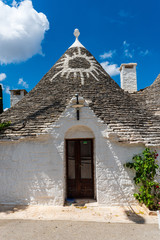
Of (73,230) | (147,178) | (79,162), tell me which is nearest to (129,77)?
(79,162)

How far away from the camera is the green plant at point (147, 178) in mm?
4781

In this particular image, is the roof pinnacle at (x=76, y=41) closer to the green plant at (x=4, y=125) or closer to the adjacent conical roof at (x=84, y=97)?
the adjacent conical roof at (x=84, y=97)

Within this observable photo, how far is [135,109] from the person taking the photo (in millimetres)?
6523

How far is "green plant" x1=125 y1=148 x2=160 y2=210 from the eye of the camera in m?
4.78

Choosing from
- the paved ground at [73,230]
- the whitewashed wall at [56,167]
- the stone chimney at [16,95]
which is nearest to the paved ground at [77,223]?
the paved ground at [73,230]

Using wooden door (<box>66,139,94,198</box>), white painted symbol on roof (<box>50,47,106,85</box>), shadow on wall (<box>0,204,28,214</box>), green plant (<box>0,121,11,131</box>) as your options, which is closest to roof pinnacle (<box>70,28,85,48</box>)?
white painted symbol on roof (<box>50,47,106,85</box>)

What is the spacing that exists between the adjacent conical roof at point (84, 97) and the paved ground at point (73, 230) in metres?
2.42

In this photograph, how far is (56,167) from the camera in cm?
533

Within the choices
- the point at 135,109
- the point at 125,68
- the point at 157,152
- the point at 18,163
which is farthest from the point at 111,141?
the point at 125,68

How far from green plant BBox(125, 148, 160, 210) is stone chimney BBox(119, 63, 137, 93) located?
18.5 ft

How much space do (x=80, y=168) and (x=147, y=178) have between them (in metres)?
2.24

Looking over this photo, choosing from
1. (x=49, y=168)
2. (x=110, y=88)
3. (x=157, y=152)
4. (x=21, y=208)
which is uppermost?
(x=110, y=88)

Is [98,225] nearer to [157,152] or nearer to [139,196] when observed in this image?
[139,196]

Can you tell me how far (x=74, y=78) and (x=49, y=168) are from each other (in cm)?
415
